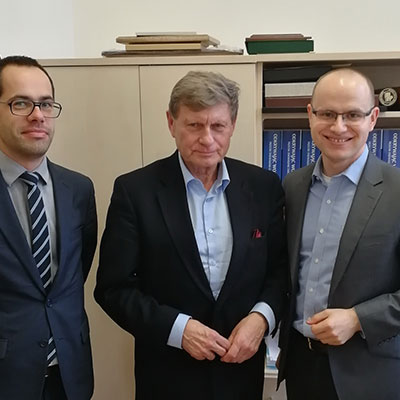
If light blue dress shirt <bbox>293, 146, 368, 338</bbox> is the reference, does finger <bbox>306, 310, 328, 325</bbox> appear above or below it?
below

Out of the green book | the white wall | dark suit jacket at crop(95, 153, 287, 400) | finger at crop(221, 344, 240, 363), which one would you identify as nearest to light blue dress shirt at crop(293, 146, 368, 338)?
dark suit jacket at crop(95, 153, 287, 400)

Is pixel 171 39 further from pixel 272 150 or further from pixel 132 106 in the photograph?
pixel 272 150

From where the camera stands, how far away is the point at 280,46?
1967mm

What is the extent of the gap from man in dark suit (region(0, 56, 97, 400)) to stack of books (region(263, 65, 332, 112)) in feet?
3.01

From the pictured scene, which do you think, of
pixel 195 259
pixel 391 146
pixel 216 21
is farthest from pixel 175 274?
pixel 216 21

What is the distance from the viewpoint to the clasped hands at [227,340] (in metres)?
1.48

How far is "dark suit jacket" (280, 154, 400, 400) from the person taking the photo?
1404 mm

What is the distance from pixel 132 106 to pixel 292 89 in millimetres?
660

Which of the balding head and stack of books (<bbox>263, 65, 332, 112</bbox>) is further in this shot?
stack of books (<bbox>263, 65, 332, 112</bbox>)

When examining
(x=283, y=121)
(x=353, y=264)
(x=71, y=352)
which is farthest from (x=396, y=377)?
(x=283, y=121)

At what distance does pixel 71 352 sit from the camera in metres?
1.51

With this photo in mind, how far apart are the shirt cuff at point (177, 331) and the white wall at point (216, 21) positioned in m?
1.41

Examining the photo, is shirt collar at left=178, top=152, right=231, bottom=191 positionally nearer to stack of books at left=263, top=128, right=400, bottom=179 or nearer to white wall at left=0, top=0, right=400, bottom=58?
stack of books at left=263, top=128, right=400, bottom=179

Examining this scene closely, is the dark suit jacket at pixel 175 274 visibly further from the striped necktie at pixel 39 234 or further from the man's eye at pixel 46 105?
the man's eye at pixel 46 105
